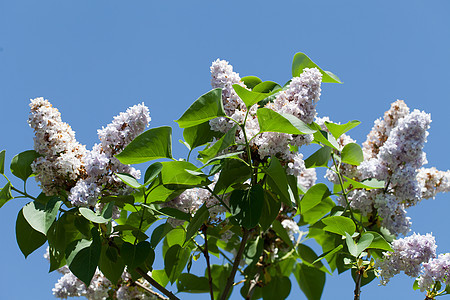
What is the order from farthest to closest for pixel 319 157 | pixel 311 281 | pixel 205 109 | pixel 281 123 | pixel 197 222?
pixel 311 281 < pixel 319 157 < pixel 197 222 < pixel 205 109 < pixel 281 123

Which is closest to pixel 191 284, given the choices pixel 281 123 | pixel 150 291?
pixel 150 291

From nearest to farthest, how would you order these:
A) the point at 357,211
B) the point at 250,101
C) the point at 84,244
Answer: the point at 250,101, the point at 84,244, the point at 357,211

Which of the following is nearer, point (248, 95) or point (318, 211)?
point (248, 95)

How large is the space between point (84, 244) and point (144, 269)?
22 centimetres

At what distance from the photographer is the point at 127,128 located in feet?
5.66

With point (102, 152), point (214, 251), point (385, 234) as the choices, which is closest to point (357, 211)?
point (385, 234)

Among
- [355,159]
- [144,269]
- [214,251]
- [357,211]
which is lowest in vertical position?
[144,269]

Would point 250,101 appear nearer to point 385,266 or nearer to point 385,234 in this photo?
point 385,266

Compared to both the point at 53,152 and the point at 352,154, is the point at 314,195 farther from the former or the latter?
the point at 53,152

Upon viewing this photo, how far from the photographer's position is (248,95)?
1.48 meters

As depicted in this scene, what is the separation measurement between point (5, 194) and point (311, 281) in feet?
4.66

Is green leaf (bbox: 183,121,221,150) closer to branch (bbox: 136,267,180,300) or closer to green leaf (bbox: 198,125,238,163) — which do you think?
green leaf (bbox: 198,125,238,163)

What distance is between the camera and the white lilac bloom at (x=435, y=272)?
69.6 inches

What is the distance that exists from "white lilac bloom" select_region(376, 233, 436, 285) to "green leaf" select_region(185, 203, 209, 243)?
2.00ft
